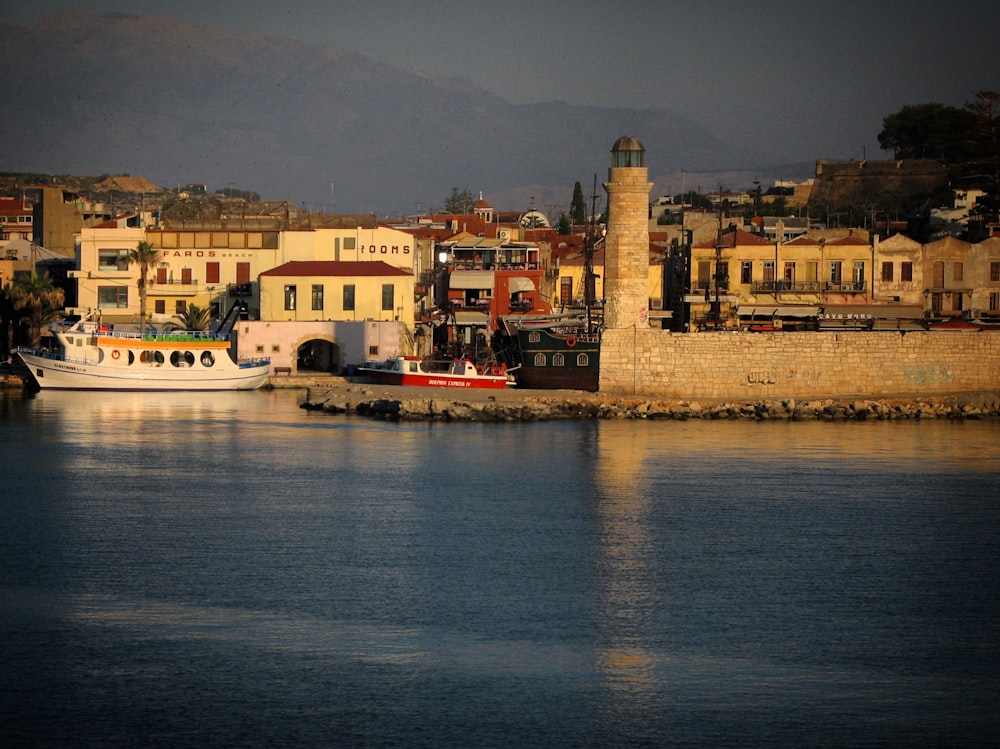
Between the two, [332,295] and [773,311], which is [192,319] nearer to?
[332,295]

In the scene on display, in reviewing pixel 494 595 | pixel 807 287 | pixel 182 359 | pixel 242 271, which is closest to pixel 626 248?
pixel 807 287

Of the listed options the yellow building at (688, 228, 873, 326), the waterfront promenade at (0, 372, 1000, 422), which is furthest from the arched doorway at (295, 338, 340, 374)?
the yellow building at (688, 228, 873, 326)

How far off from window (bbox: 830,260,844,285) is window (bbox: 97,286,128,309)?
69.6 feet

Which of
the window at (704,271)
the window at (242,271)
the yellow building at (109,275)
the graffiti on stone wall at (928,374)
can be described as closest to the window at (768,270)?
the window at (704,271)

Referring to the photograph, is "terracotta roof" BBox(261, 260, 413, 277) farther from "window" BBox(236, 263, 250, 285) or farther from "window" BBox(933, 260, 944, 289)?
"window" BBox(933, 260, 944, 289)

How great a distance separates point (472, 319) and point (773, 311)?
28.9 ft

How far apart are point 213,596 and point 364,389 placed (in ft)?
64.4

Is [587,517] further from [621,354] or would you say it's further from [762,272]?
[762,272]

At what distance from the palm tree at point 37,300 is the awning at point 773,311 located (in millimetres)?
19907

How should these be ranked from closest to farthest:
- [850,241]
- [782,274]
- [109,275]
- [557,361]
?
[557,361] → [109,275] → [782,274] → [850,241]

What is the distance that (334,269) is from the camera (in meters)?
39.2

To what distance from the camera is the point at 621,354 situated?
33.3 meters

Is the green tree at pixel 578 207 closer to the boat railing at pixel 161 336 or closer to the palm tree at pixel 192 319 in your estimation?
the palm tree at pixel 192 319

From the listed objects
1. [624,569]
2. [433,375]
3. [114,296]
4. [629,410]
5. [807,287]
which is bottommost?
[624,569]
